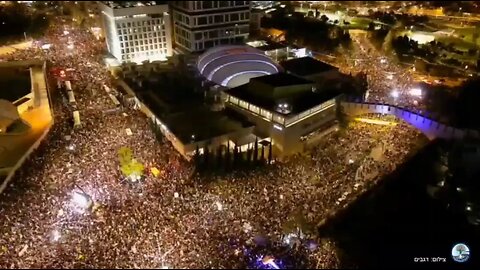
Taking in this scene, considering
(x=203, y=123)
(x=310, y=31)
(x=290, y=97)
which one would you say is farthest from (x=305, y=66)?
(x=310, y=31)

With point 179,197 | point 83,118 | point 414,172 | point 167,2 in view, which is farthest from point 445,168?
point 167,2

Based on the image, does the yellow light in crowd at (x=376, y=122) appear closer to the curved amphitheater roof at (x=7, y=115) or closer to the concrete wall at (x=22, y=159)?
the concrete wall at (x=22, y=159)

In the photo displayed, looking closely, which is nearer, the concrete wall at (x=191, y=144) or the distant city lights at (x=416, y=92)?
the concrete wall at (x=191, y=144)

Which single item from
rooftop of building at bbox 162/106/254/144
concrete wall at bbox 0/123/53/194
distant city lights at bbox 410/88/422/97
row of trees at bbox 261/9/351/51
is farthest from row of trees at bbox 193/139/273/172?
row of trees at bbox 261/9/351/51

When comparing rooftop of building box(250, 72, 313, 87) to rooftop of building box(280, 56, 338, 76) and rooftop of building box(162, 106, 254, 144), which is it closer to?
rooftop of building box(162, 106, 254, 144)

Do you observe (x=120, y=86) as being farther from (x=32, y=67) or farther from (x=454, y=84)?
(x=454, y=84)

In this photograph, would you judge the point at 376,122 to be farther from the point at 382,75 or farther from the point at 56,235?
the point at 56,235

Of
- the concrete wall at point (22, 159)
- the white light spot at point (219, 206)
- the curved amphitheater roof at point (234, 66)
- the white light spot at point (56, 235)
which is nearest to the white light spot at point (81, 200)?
the white light spot at point (56, 235)
